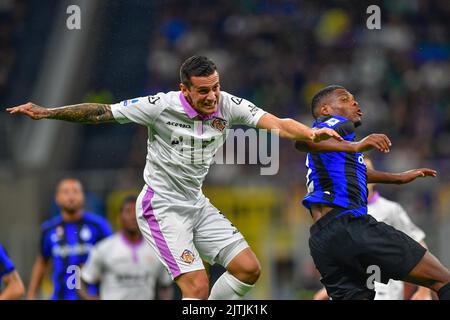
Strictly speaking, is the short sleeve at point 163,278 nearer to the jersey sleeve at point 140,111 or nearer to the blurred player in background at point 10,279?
the blurred player in background at point 10,279

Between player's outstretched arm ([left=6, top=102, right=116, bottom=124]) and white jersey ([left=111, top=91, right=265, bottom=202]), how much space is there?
0.08 metres

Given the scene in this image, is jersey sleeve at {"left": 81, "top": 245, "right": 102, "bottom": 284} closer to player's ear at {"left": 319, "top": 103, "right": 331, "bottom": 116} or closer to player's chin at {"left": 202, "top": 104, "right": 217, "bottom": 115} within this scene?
player's chin at {"left": 202, "top": 104, "right": 217, "bottom": 115}

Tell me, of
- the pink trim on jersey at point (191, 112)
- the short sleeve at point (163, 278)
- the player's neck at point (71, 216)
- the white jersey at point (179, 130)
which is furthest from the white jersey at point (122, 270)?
the pink trim on jersey at point (191, 112)

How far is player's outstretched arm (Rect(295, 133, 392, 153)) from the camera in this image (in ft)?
22.1

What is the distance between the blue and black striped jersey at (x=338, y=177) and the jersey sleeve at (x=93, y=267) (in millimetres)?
4181

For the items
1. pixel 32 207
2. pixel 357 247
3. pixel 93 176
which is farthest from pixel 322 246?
pixel 32 207

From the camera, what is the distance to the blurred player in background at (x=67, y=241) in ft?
35.4

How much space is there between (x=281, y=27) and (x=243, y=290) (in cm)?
1186

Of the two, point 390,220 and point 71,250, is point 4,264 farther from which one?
point 390,220

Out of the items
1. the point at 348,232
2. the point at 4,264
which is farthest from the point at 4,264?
the point at 348,232

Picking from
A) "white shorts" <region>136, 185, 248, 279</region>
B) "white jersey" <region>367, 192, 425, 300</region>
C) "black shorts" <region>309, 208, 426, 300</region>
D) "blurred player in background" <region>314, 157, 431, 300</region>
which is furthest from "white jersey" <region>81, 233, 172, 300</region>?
"black shorts" <region>309, 208, 426, 300</region>

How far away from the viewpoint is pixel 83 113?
7.51 m

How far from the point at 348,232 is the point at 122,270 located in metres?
4.57
